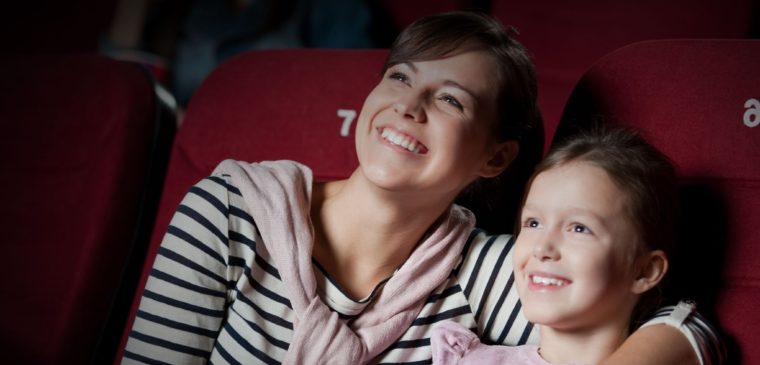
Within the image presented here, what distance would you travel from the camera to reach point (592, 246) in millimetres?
864

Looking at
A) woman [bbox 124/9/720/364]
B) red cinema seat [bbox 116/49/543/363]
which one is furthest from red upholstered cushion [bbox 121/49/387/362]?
woman [bbox 124/9/720/364]

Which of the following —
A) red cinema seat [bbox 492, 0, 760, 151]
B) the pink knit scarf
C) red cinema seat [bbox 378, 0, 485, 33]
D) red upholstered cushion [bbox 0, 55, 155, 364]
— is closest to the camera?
the pink knit scarf

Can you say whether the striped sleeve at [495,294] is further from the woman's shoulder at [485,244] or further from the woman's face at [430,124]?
the woman's face at [430,124]

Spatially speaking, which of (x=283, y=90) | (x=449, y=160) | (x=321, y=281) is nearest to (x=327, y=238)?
(x=321, y=281)

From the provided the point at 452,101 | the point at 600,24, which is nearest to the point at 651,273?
the point at 452,101

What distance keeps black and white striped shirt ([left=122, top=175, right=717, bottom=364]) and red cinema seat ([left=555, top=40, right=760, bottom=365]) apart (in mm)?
251

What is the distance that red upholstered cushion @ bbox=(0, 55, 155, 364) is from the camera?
49.8 inches

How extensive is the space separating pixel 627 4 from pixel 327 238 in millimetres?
939

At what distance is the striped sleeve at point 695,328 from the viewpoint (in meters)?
0.89

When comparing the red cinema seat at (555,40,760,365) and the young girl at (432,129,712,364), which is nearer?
the young girl at (432,129,712,364)

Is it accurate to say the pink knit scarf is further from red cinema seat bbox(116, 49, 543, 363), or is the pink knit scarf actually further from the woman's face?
red cinema seat bbox(116, 49, 543, 363)

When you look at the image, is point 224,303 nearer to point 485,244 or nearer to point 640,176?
point 485,244

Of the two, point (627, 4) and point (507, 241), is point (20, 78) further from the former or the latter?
point (627, 4)

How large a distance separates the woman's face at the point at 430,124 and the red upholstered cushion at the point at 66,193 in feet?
1.79
